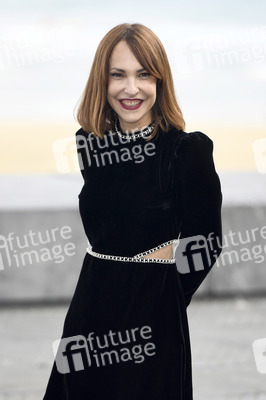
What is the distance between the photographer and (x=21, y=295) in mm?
8078

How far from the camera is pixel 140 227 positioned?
3.11m

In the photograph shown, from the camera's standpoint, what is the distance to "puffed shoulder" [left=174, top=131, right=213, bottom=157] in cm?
308

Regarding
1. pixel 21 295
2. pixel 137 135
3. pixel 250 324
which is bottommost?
pixel 250 324

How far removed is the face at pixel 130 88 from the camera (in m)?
3.12

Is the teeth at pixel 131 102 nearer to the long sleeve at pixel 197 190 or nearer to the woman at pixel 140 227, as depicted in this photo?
the woman at pixel 140 227

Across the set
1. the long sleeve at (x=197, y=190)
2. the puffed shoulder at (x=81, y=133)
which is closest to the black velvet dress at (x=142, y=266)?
the long sleeve at (x=197, y=190)

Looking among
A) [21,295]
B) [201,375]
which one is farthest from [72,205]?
[201,375]

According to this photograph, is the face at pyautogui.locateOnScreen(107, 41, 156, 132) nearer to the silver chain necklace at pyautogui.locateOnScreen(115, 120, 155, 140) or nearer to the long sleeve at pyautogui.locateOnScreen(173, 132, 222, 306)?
the silver chain necklace at pyautogui.locateOnScreen(115, 120, 155, 140)

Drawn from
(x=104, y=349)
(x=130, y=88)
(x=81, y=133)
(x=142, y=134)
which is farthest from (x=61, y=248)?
(x=130, y=88)

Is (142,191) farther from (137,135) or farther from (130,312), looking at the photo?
(130,312)

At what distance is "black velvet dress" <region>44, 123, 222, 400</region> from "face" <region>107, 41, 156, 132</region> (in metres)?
0.11

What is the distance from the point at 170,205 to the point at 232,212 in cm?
533

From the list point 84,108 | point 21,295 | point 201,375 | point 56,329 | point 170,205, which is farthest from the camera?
point 21,295

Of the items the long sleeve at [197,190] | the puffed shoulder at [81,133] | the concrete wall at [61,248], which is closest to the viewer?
the long sleeve at [197,190]
